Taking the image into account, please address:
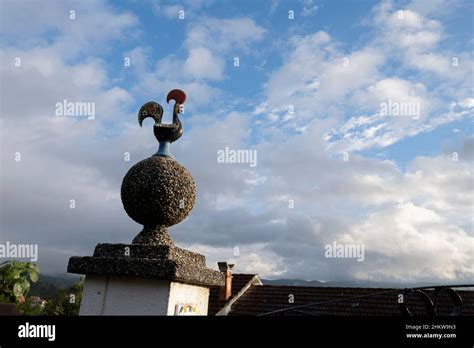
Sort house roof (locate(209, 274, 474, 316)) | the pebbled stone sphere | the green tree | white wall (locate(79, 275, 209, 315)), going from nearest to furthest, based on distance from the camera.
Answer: white wall (locate(79, 275, 209, 315))
the pebbled stone sphere
the green tree
house roof (locate(209, 274, 474, 316))

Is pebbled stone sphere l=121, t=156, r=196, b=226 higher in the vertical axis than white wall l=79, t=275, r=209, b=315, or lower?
higher

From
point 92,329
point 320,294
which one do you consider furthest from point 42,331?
point 320,294

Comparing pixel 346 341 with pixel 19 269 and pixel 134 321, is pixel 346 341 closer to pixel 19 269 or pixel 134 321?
pixel 134 321

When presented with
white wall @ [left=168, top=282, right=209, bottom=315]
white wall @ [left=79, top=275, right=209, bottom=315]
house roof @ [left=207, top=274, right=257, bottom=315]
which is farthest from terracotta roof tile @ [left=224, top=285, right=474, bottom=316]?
white wall @ [left=79, top=275, right=209, bottom=315]

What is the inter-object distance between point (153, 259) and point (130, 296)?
314mm

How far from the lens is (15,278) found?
18.6ft

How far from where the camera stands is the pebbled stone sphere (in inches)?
132

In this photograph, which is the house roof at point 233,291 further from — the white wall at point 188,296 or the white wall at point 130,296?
the white wall at point 130,296

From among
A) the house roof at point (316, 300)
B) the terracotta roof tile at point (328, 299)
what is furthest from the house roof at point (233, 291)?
the terracotta roof tile at point (328, 299)

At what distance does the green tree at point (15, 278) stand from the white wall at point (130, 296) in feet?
9.88

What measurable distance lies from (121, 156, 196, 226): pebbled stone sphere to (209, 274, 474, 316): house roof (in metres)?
12.4

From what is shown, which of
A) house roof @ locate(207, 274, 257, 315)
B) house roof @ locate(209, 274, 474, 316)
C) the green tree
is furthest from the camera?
house roof @ locate(207, 274, 257, 315)

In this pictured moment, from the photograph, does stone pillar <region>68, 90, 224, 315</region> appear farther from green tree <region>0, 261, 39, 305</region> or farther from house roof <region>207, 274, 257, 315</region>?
house roof <region>207, 274, 257, 315</region>

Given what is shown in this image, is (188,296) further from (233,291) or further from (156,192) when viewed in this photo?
(233,291)
